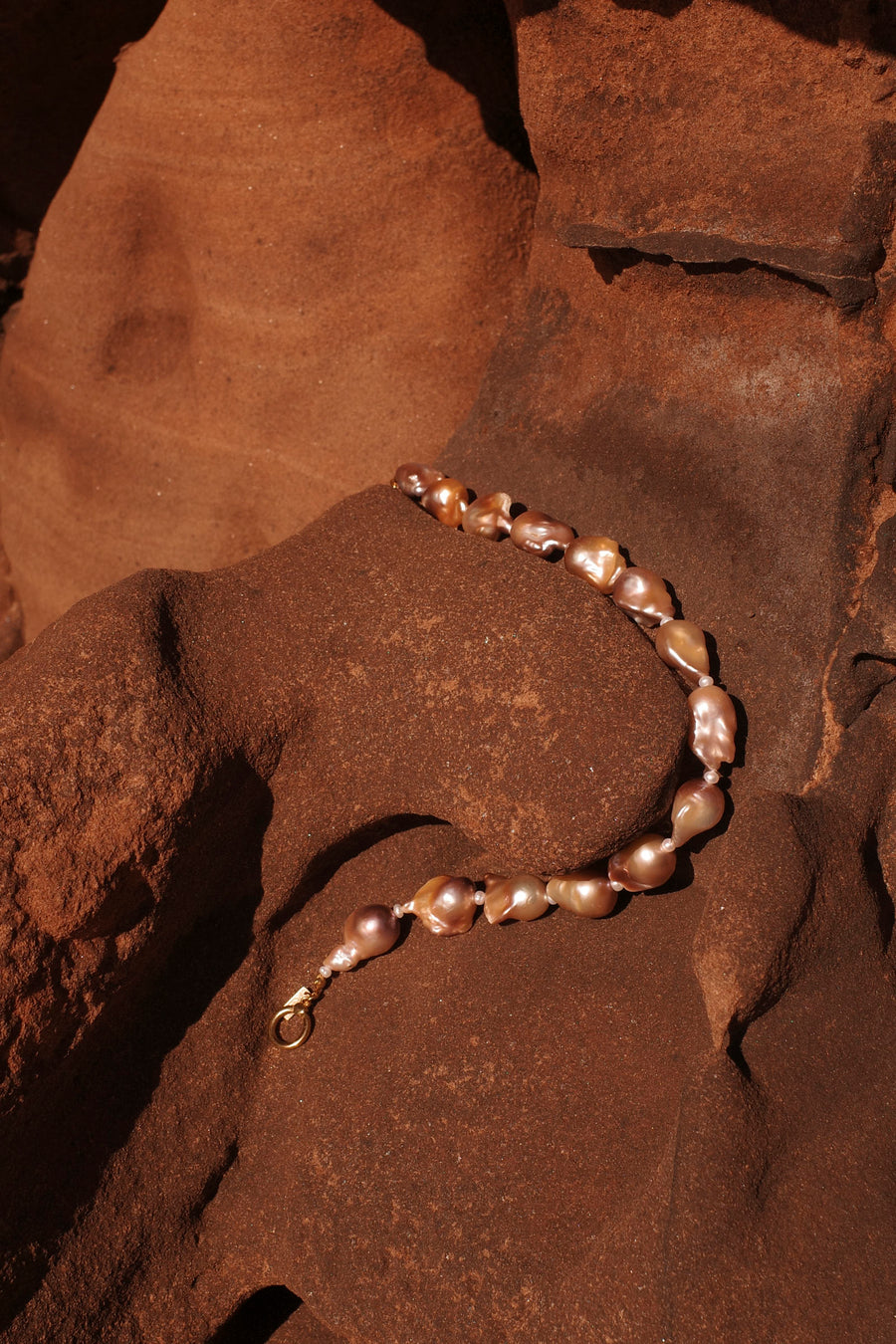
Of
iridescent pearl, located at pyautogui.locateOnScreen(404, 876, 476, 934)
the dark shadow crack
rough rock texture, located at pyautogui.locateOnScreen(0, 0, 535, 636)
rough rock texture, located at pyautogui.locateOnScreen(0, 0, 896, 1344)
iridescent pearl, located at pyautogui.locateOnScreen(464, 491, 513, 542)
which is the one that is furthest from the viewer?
rough rock texture, located at pyautogui.locateOnScreen(0, 0, 535, 636)

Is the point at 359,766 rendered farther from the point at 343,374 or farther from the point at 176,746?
the point at 343,374

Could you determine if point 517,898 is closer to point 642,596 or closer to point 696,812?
point 696,812

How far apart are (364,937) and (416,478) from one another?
25.3 inches

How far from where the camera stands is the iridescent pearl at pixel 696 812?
1217 millimetres

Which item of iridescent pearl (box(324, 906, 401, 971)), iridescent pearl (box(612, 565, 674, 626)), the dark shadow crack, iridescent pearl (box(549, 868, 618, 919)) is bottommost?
iridescent pearl (box(324, 906, 401, 971))

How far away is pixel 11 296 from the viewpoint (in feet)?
7.61

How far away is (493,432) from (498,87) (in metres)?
0.60

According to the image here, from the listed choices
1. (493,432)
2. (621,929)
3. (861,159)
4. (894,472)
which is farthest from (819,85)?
(621,929)

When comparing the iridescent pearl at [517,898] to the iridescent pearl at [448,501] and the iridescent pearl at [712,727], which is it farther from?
the iridescent pearl at [448,501]

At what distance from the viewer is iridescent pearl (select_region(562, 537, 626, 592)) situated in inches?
52.6

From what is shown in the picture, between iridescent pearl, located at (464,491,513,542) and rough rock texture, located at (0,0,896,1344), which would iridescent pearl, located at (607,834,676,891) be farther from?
iridescent pearl, located at (464,491,513,542)

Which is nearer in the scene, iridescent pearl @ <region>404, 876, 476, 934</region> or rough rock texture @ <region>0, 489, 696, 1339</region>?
rough rock texture @ <region>0, 489, 696, 1339</region>

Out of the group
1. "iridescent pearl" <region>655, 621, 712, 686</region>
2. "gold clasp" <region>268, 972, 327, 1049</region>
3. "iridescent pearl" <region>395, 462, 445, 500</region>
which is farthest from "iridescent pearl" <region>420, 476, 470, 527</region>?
"gold clasp" <region>268, 972, 327, 1049</region>

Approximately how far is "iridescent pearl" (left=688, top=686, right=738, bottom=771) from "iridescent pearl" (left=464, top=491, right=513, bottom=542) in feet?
1.18
